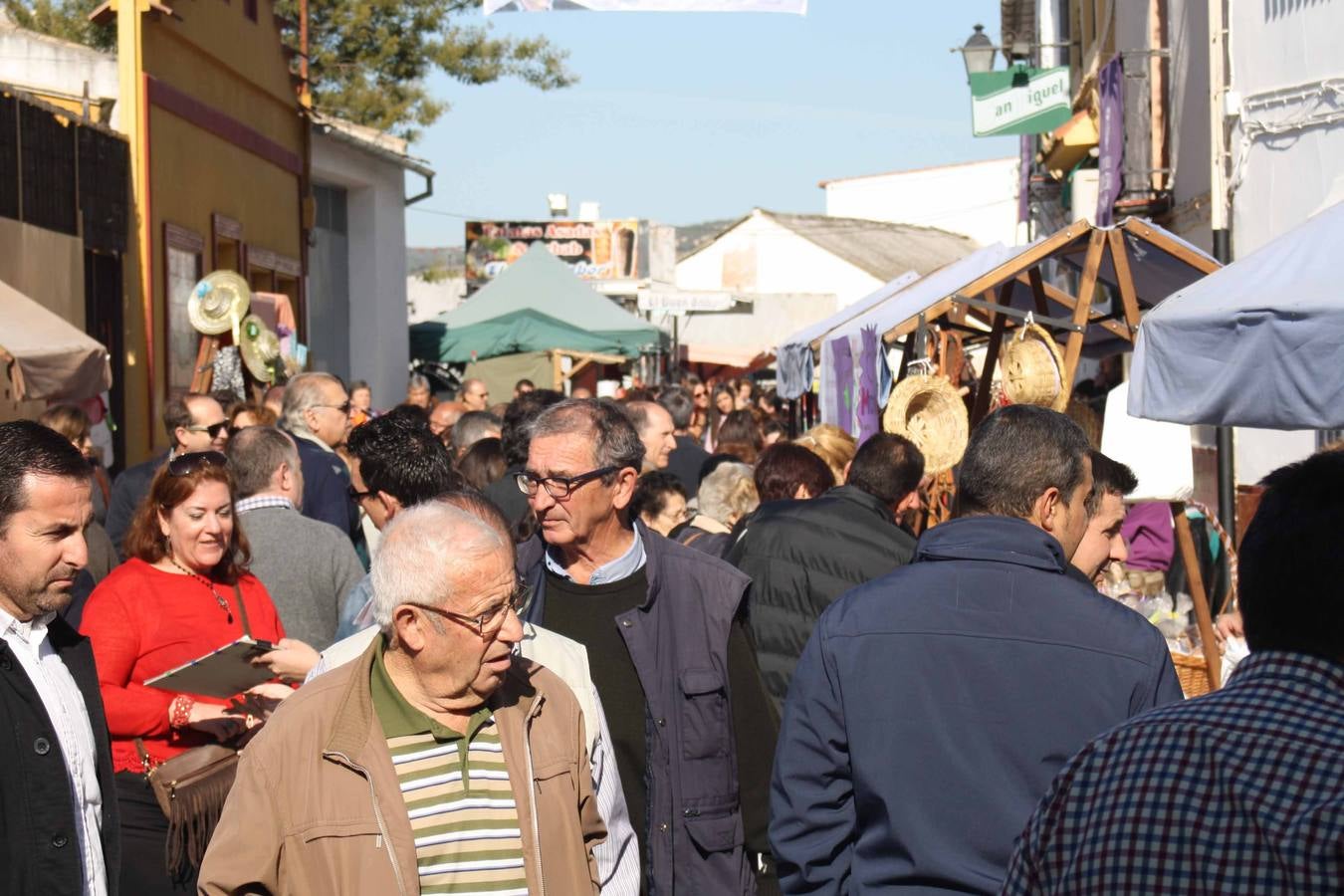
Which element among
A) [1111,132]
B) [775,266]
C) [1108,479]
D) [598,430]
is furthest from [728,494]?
[775,266]

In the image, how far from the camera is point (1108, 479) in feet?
A: 15.8

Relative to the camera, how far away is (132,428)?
15289 mm

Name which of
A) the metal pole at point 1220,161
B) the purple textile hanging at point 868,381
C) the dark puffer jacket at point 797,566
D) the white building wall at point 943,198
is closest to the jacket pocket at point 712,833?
the dark puffer jacket at point 797,566

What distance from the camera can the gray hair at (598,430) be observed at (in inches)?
179

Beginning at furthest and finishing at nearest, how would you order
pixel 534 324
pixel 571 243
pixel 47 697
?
pixel 571 243, pixel 534 324, pixel 47 697

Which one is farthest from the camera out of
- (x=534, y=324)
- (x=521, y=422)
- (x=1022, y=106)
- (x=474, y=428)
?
(x=534, y=324)

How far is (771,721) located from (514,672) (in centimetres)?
116

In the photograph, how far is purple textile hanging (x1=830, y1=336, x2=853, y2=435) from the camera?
11.3 m

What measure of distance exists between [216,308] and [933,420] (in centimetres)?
734

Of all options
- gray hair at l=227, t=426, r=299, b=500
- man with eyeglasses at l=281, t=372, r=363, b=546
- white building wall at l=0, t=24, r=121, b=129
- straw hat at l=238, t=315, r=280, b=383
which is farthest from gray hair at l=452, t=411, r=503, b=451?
white building wall at l=0, t=24, r=121, b=129

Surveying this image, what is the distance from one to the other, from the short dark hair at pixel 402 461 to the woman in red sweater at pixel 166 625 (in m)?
0.45

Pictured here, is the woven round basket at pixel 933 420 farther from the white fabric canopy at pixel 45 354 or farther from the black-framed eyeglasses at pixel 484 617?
the black-framed eyeglasses at pixel 484 617

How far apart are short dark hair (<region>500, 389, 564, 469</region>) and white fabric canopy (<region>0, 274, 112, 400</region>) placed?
244cm

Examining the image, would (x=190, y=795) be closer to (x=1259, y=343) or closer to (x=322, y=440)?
(x=1259, y=343)
